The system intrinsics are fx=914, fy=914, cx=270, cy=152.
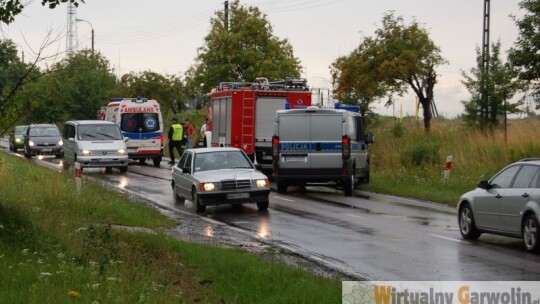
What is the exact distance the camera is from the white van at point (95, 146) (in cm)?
3303

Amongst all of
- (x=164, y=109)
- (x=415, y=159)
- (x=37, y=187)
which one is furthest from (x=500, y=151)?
(x=164, y=109)

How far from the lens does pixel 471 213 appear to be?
15.7m

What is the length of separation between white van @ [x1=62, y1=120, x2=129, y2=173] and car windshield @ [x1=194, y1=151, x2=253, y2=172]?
11790 mm

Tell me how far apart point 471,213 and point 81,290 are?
8.87 m

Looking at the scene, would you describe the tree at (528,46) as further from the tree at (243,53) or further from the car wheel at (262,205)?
the tree at (243,53)

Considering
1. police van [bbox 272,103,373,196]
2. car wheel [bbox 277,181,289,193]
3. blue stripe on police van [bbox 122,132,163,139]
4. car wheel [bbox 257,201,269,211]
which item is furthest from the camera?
blue stripe on police van [bbox 122,132,163,139]

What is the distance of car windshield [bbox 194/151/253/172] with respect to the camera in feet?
70.9

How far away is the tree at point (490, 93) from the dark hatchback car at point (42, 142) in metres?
20.1

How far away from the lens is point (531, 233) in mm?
13758

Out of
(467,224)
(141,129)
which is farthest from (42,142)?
(467,224)

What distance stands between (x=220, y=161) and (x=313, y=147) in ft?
13.3

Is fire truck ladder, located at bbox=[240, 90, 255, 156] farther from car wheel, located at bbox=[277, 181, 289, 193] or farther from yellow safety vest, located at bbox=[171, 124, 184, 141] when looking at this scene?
yellow safety vest, located at bbox=[171, 124, 184, 141]

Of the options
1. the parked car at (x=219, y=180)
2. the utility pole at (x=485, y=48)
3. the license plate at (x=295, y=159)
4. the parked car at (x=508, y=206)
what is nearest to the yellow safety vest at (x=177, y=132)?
the utility pole at (x=485, y=48)

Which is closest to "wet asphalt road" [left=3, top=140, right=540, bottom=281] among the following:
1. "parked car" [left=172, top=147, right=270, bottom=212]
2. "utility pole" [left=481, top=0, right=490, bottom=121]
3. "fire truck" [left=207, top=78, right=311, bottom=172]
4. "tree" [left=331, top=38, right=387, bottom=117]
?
"parked car" [left=172, top=147, right=270, bottom=212]
